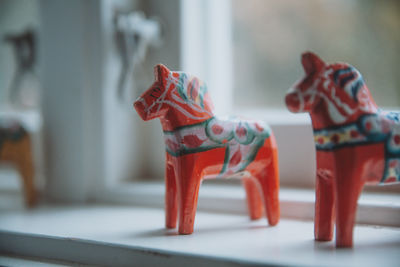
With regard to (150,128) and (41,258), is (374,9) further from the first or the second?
(41,258)

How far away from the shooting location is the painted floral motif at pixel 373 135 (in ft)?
1.98

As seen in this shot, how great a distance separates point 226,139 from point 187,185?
0.11m

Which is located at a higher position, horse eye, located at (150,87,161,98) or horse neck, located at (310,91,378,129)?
horse eye, located at (150,87,161,98)

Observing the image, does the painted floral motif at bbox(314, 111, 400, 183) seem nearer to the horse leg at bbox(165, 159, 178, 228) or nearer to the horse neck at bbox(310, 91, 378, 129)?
the horse neck at bbox(310, 91, 378, 129)

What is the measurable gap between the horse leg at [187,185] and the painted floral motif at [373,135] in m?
0.23

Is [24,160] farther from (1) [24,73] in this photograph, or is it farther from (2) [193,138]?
(2) [193,138]

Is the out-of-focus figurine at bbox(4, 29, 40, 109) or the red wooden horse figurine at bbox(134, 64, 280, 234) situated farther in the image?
the out-of-focus figurine at bbox(4, 29, 40, 109)

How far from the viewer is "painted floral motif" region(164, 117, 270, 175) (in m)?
0.70

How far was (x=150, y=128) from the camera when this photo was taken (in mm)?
1185

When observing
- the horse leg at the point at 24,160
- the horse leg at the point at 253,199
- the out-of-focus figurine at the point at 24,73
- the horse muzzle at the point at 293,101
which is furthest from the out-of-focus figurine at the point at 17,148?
the horse muzzle at the point at 293,101

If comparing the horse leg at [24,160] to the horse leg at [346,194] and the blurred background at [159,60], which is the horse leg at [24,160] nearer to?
the blurred background at [159,60]

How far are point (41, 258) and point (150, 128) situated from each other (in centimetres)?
54

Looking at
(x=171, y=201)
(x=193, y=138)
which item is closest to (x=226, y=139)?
(x=193, y=138)

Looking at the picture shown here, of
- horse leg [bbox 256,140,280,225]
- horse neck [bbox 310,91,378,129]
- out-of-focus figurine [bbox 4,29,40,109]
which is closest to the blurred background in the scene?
out-of-focus figurine [bbox 4,29,40,109]
